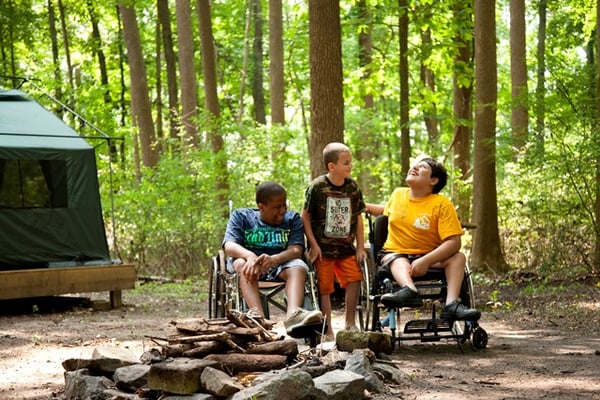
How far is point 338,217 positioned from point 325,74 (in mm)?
3058

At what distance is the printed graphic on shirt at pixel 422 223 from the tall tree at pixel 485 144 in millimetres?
5047

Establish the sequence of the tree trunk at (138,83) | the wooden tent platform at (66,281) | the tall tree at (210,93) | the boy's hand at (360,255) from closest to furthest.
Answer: the boy's hand at (360,255) → the wooden tent platform at (66,281) → the tall tree at (210,93) → the tree trunk at (138,83)

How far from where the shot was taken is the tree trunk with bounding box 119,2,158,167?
20.1 m

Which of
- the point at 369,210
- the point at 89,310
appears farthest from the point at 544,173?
the point at 89,310

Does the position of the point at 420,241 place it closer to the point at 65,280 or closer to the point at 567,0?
the point at 65,280

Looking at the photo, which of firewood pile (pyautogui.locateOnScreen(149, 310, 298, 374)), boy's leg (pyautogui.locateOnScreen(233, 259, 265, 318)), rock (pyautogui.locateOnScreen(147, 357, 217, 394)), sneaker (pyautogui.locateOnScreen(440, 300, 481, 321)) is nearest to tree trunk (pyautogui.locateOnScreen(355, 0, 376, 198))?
sneaker (pyautogui.locateOnScreen(440, 300, 481, 321))

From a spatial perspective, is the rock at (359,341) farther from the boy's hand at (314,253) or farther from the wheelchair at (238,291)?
the boy's hand at (314,253)

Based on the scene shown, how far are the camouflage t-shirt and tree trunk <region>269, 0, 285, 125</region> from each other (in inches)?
532

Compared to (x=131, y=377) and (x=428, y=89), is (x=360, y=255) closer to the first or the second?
(x=131, y=377)

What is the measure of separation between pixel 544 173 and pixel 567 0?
7933 millimetres

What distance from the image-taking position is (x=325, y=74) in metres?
9.40

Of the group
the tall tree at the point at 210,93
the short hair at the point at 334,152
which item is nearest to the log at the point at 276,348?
the short hair at the point at 334,152

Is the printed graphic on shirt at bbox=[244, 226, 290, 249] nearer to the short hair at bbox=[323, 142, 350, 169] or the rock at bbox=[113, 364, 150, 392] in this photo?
the short hair at bbox=[323, 142, 350, 169]

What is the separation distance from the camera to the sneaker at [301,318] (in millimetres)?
5461
